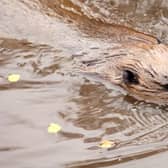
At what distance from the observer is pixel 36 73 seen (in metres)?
5.42

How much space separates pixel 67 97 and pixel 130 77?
0.62m

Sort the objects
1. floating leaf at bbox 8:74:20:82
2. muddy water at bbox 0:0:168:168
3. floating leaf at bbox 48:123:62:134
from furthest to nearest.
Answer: floating leaf at bbox 8:74:20:82 < floating leaf at bbox 48:123:62:134 < muddy water at bbox 0:0:168:168

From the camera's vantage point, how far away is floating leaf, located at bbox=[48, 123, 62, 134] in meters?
4.48

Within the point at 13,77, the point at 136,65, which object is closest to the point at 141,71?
the point at 136,65

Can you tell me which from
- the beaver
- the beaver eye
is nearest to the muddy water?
the beaver

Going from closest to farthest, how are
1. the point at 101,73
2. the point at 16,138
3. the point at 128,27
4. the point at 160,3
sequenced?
the point at 16,138 → the point at 101,73 → the point at 128,27 → the point at 160,3

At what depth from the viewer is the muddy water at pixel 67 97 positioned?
423 centimetres

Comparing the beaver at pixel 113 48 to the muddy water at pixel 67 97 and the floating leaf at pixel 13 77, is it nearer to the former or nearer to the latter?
the muddy water at pixel 67 97

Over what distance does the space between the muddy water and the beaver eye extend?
180mm

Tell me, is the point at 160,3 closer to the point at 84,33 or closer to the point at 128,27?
the point at 128,27

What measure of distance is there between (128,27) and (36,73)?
1334 mm

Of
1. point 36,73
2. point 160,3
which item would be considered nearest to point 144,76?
point 36,73

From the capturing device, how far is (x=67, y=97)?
5074mm

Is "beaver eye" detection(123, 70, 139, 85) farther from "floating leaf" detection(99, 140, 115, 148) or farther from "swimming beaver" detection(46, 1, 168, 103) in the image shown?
"floating leaf" detection(99, 140, 115, 148)
